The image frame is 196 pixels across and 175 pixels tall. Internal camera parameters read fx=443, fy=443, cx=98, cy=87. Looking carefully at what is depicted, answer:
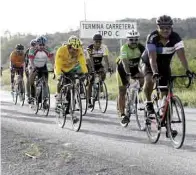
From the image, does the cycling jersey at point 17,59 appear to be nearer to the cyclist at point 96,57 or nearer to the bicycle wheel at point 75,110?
the cyclist at point 96,57

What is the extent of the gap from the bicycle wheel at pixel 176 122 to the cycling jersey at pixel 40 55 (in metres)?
5.80

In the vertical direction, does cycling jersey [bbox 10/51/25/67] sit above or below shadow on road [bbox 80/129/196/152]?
above

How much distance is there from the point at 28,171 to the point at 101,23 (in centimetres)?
1515

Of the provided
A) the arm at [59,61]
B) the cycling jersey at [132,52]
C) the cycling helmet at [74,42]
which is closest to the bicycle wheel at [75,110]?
the arm at [59,61]

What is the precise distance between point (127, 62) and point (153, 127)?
66.7 inches

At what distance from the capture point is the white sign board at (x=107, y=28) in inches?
797

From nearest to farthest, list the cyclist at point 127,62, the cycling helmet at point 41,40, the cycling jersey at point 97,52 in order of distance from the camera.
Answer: the cyclist at point 127,62 → the cycling helmet at point 41,40 → the cycling jersey at point 97,52

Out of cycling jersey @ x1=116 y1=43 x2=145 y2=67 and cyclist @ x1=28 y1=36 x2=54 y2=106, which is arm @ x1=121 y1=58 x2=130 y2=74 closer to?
cycling jersey @ x1=116 y1=43 x2=145 y2=67

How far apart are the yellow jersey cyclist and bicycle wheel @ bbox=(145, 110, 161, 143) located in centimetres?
229

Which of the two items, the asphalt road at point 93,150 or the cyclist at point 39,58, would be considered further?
the cyclist at point 39,58

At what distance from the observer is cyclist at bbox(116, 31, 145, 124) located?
884 cm

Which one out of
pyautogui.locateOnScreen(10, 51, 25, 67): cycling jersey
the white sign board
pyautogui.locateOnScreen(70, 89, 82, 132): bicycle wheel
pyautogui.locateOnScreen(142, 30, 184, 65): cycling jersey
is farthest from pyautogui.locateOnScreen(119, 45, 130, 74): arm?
the white sign board

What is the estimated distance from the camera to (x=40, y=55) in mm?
12148

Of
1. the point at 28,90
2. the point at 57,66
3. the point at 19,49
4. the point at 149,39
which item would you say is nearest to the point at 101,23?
the point at 19,49
